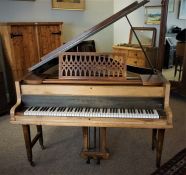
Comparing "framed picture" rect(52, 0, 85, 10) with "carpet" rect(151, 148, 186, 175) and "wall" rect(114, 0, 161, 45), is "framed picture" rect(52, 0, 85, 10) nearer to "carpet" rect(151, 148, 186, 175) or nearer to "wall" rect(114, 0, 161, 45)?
"wall" rect(114, 0, 161, 45)

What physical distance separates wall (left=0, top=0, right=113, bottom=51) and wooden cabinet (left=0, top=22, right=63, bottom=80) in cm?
49

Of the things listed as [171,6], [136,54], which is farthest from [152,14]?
[136,54]

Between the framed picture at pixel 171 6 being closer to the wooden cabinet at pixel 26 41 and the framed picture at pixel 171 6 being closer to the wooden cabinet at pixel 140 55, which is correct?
the wooden cabinet at pixel 140 55

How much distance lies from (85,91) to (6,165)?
115 cm

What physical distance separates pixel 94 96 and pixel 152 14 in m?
2.85

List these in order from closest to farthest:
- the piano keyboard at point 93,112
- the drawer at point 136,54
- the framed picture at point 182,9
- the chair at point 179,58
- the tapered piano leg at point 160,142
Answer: the piano keyboard at point 93,112 → the tapered piano leg at point 160,142 → the framed picture at point 182,9 → the chair at point 179,58 → the drawer at point 136,54

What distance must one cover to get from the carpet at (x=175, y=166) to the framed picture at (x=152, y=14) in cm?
263

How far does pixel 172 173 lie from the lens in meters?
1.78

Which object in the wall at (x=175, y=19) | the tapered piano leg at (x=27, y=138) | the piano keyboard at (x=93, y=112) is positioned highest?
the wall at (x=175, y=19)

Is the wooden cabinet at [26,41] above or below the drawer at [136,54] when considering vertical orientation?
above

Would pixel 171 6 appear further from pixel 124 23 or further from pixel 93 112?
pixel 93 112

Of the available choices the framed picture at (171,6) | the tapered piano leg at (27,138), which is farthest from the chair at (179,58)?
the tapered piano leg at (27,138)

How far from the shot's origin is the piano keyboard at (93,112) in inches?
67.0

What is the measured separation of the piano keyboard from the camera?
1701mm
